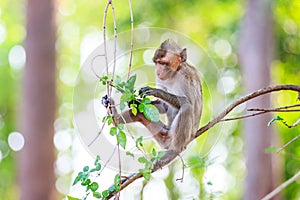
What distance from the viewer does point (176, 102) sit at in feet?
6.13

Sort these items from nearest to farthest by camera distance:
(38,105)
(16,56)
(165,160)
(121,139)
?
1. (121,139)
2. (165,160)
3. (38,105)
4. (16,56)

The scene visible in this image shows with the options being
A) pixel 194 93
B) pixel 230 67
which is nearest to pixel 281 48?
pixel 230 67

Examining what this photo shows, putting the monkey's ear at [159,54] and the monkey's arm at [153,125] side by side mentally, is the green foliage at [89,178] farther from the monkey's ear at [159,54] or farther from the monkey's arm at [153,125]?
the monkey's ear at [159,54]

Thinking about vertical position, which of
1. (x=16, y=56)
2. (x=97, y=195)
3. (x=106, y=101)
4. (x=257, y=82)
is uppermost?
(x=16, y=56)

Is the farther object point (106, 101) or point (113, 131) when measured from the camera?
point (106, 101)

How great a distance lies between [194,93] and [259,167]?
4267 millimetres

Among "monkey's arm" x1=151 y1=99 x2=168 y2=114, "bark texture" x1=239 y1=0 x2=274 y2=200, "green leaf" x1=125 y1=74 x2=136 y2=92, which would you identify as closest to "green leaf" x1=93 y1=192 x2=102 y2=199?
"green leaf" x1=125 y1=74 x2=136 y2=92

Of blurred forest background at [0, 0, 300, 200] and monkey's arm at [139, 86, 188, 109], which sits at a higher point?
blurred forest background at [0, 0, 300, 200]

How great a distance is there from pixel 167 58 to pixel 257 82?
4465 millimetres

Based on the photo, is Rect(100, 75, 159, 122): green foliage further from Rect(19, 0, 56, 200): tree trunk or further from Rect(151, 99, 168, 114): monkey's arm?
Rect(19, 0, 56, 200): tree trunk

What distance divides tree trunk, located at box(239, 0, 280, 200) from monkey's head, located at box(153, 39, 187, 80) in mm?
4178

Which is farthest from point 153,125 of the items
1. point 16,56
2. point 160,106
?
point 16,56

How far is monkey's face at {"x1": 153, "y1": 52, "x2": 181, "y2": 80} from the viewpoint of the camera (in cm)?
172

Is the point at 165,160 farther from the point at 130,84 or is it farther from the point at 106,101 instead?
the point at 130,84
